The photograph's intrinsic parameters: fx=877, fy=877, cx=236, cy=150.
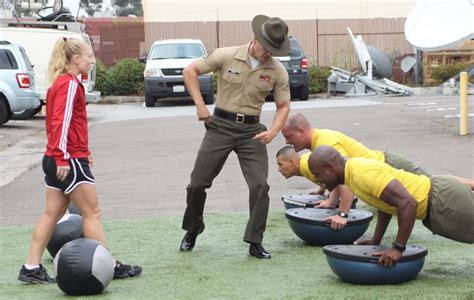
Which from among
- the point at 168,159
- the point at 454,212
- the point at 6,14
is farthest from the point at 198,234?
the point at 6,14

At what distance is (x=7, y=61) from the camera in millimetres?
20219

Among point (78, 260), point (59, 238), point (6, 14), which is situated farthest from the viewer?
point (6, 14)

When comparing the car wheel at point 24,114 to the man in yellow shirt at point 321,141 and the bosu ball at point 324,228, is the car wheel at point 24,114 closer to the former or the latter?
the man in yellow shirt at point 321,141

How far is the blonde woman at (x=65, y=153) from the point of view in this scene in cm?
612

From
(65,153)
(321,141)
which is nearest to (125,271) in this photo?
(65,153)

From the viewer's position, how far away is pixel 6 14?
94.2 ft

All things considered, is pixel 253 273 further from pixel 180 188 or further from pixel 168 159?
pixel 168 159

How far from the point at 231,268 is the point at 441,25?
11.1 meters

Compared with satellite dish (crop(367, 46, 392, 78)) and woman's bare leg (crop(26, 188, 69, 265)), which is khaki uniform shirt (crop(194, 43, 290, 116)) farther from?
satellite dish (crop(367, 46, 392, 78))

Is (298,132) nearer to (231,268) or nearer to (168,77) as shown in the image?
(231,268)

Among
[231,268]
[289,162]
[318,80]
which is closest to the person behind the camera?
[231,268]

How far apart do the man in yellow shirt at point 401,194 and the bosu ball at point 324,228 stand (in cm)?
108

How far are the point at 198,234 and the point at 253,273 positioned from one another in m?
1.10

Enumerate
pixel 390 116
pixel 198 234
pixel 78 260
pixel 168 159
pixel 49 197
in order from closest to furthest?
pixel 78 260
pixel 49 197
pixel 198 234
pixel 168 159
pixel 390 116
